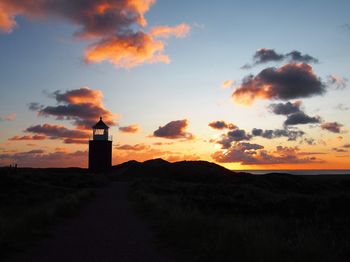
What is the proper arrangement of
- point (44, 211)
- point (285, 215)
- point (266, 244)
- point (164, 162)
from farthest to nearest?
point (164, 162) → point (285, 215) → point (44, 211) → point (266, 244)

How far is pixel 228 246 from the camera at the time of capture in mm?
9617

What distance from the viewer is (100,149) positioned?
6506 centimetres

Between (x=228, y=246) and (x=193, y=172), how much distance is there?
72.3 metres

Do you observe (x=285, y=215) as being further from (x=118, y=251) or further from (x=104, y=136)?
(x=104, y=136)

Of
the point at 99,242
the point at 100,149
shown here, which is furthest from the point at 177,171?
the point at 99,242

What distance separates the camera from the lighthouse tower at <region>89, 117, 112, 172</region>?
213 ft

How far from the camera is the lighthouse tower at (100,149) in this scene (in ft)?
213

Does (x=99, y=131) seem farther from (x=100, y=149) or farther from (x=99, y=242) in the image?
(x=99, y=242)

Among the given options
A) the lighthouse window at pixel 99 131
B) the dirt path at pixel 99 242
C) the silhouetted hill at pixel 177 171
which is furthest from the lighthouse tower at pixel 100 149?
the dirt path at pixel 99 242

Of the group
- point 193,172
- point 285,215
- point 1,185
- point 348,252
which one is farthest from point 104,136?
point 348,252

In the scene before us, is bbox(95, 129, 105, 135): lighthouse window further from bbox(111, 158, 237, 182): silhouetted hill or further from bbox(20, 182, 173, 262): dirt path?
bbox(20, 182, 173, 262): dirt path

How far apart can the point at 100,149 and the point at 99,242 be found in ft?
177

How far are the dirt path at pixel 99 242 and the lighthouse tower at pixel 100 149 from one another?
157ft

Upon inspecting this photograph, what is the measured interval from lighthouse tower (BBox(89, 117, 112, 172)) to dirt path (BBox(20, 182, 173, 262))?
4790cm
